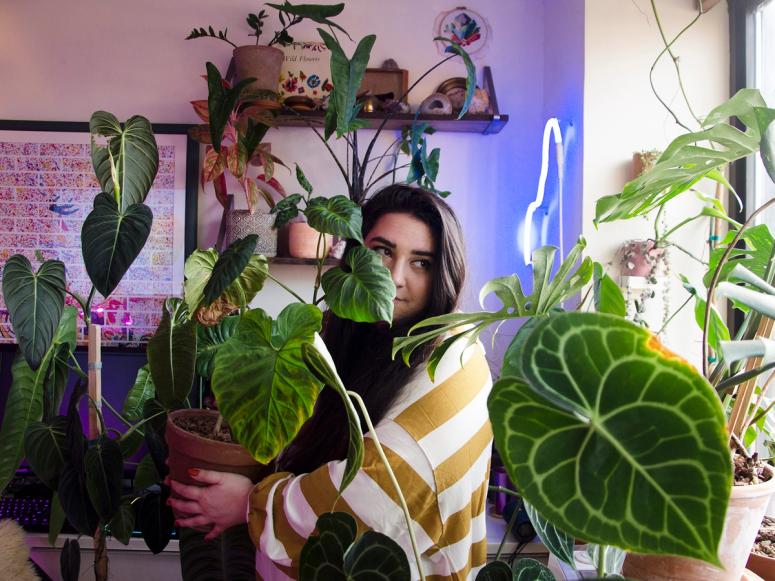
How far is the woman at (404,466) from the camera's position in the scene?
2.77 feet

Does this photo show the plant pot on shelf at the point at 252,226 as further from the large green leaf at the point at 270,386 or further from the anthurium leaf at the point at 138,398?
the large green leaf at the point at 270,386

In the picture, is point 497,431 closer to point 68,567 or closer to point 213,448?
point 213,448

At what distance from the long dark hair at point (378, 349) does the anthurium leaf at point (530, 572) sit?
55 centimetres

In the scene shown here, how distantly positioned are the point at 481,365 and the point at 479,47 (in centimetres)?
174

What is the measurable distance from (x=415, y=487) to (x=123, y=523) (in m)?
0.71

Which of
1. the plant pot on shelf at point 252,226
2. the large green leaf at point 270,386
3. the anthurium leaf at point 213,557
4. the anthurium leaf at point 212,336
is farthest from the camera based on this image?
the plant pot on shelf at point 252,226

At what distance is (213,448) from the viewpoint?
0.85 metres

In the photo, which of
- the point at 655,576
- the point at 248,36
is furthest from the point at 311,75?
the point at 655,576

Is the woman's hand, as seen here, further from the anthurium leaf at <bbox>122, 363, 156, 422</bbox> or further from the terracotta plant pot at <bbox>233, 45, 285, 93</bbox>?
the terracotta plant pot at <bbox>233, 45, 285, 93</bbox>

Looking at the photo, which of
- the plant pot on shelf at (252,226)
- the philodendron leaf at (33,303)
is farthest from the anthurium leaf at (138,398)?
the plant pot on shelf at (252,226)

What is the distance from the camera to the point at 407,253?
115 cm

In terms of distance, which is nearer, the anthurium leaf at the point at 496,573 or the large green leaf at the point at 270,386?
the anthurium leaf at the point at 496,573

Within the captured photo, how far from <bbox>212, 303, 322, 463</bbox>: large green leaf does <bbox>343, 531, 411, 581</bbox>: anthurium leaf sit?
6.2 inches

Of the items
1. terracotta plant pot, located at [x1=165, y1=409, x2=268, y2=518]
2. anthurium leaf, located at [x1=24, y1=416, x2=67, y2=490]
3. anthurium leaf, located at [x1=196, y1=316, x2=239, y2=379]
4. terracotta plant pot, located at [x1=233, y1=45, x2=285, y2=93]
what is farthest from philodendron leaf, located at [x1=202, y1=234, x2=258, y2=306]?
terracotta plant pot, located at [x1=233, y1=45, x2=285, y2=93]
